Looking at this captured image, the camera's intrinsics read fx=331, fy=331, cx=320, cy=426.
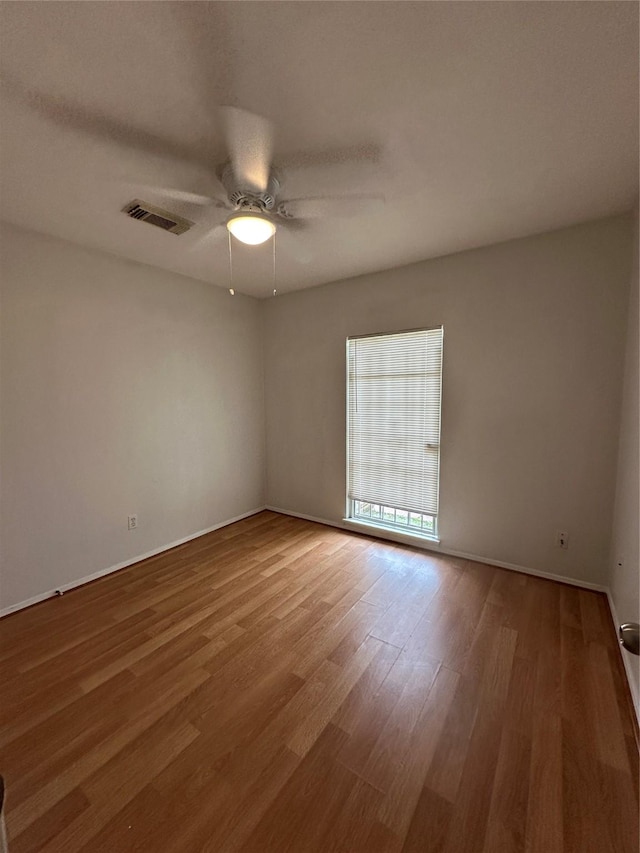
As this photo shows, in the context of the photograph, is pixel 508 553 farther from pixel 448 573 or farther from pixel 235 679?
pixel 235 679

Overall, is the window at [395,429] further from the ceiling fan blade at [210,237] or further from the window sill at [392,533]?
the ceiling fan blade at [210,237]

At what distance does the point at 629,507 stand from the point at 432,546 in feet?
5.10

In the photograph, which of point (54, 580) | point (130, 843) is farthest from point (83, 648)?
point (130, 843)

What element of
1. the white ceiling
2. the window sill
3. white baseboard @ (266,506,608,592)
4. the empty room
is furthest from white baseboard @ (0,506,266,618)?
the white ceiling

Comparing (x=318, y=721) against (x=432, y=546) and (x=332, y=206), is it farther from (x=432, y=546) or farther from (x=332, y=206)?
(x=332, y=206)

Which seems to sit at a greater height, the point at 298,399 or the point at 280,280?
the point at 280,280

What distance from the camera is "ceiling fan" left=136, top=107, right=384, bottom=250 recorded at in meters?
1.50

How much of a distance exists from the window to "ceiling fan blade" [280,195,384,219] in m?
1.23

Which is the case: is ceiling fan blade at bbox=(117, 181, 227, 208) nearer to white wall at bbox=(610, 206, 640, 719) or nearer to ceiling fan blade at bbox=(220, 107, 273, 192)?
ceiling fan blade at bbox=(220, 107, 273, 192)

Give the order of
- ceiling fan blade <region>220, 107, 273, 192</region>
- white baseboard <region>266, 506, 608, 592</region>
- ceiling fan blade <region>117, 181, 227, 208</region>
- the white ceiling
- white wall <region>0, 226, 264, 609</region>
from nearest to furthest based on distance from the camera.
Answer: the white ceiling → ceiling fan blade <region>220, 107, 273, 192</region> → ceiling fan blade <region>117, 181, 227, 208</region> → white wall <region>0, 226, 264, 609</region> → white baseboard <region>266, 506, 608, 592</region>

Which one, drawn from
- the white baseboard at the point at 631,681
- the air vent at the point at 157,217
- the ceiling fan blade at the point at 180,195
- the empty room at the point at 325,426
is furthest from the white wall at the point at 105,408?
the white baseboard at the point at 631,681

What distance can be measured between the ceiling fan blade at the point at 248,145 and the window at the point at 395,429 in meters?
1.85

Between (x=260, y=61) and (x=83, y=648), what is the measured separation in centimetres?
297

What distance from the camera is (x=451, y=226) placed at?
93.7 inches
